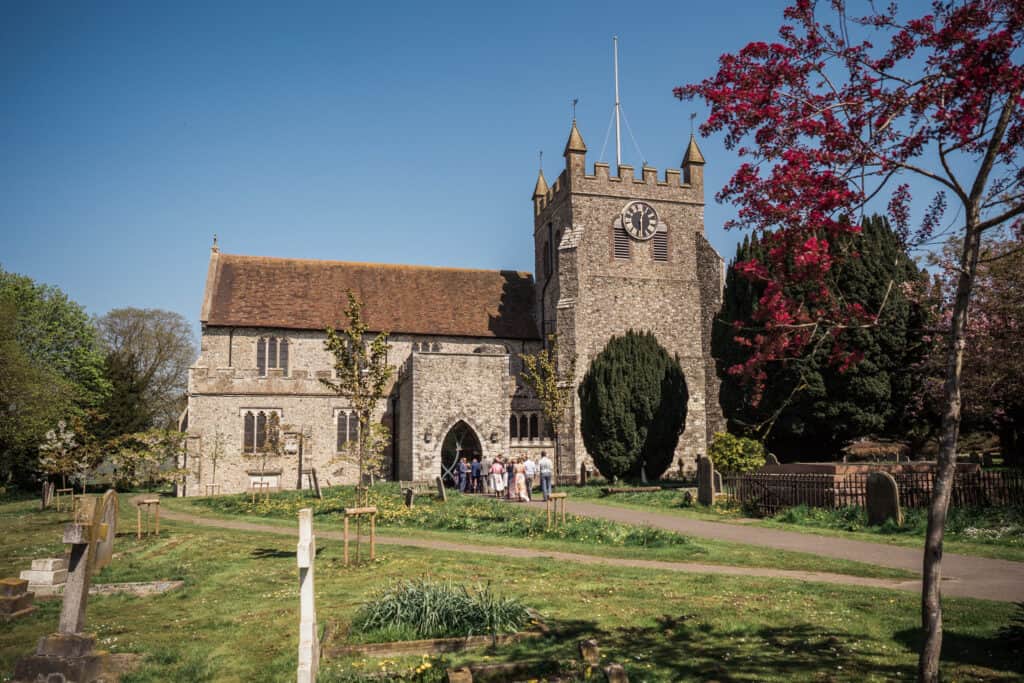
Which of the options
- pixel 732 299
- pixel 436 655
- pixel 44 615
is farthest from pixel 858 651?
pixel 732 299

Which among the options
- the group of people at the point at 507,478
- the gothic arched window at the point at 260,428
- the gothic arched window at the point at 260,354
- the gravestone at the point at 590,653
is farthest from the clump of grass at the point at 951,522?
the gothic arched window at the point at 260,354

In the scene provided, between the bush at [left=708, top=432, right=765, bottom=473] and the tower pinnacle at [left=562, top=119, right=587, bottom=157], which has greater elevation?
the tower pinnacle at [left=562, top=119, right=587, bottom=157]

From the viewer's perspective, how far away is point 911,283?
88.3 ft

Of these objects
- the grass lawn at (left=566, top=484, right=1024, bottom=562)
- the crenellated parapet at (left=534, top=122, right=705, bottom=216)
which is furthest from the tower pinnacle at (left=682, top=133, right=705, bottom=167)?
the grass lawn at (left=566, top=484, right=1024, bottom=562)

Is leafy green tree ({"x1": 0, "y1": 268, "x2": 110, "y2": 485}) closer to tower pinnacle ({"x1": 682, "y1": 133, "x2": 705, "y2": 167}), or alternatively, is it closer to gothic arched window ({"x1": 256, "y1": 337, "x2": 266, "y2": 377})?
gothic arched window ({"x1": 256, "y1": 337, "x2": 266, "y2": 377})

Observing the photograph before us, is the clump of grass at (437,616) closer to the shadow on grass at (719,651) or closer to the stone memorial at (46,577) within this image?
the shadow on grass at (719,651)

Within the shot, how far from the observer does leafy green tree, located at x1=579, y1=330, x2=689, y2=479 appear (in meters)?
29.6

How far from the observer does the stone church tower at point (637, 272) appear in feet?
112

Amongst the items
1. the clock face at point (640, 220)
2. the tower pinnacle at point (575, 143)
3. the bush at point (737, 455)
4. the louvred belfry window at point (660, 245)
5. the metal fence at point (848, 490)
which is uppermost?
the tower pinnacle at point (575, 143)

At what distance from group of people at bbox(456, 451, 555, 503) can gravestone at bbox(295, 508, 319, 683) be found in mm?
14860

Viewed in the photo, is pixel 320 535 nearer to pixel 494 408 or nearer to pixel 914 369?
pixel 494 408

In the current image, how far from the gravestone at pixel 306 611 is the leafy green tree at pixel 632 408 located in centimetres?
2407

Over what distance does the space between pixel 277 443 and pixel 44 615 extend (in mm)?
20716

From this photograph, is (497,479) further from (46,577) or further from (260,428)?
(46,577)
